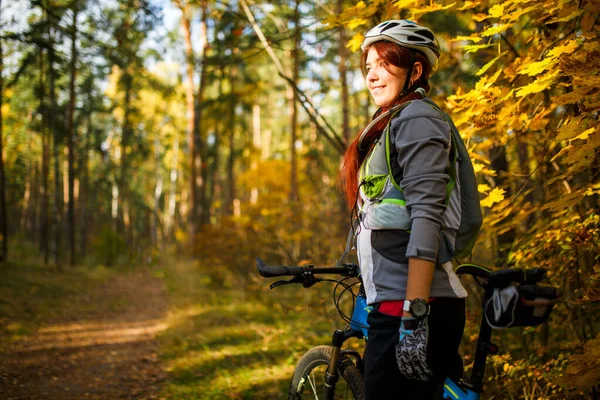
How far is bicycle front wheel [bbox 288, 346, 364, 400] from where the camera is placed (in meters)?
2.65

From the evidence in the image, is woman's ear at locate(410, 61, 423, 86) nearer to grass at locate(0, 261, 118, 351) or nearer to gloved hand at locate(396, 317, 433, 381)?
gloved hand at locate(396, 317, 433, 381)

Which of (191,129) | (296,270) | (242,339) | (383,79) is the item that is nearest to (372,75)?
(383,79)

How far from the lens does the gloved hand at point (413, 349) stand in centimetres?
177

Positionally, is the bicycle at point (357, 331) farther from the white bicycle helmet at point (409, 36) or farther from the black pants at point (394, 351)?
the white bicycle helmet at point (409, 36)

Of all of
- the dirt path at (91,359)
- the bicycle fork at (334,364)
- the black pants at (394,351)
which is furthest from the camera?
the dirt path at (91,359)

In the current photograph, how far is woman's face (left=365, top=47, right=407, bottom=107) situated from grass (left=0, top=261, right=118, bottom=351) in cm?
687

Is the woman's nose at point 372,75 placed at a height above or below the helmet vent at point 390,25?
below

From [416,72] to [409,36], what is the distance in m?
0.15

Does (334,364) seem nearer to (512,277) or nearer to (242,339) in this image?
(512,277)

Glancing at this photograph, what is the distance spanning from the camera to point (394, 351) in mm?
1944

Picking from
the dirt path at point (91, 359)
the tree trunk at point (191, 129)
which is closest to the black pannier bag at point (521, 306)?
the dirt path at point (91, 359)

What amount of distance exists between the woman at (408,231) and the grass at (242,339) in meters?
3.16

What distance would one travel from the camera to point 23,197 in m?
38.4

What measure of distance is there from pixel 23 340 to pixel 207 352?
3.07m
